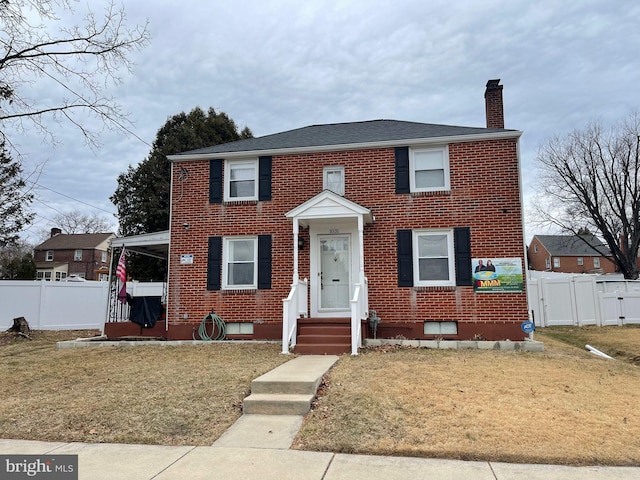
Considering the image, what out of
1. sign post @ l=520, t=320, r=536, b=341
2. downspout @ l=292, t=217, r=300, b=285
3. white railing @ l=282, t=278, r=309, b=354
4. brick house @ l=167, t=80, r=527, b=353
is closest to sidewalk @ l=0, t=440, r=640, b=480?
white railing @ l=282, t=278, r=309, b=354

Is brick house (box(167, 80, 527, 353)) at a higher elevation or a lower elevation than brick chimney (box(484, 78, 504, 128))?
lower

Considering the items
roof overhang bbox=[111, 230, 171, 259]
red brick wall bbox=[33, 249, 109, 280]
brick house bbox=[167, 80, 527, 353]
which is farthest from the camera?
red brick wall bbox=[33, 249, 109, 280]

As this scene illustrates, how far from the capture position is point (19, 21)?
8.40 m

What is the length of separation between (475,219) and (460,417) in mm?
6603

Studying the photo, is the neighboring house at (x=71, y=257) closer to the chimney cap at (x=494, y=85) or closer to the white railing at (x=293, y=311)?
the white railing at (x=293, y=311)

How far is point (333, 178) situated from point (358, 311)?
152 inches

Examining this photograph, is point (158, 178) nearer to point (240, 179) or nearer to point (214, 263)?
point (240, 179)

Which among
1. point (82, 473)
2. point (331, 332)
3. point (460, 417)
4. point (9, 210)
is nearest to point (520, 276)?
point (331, 332)

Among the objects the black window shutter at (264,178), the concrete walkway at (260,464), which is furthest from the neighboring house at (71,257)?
the concrete walkway at (260,464)

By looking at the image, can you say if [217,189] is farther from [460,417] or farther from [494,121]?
[460,417]

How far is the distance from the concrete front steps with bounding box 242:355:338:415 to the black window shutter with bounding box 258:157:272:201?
571 cm

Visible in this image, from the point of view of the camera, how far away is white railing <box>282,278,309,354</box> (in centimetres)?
934

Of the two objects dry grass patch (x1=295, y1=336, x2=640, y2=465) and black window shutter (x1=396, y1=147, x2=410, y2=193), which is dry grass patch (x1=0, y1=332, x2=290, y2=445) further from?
black window shutter (x1=396, y1=147, x2=410, y2=193)

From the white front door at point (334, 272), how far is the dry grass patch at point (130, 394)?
217 cm
